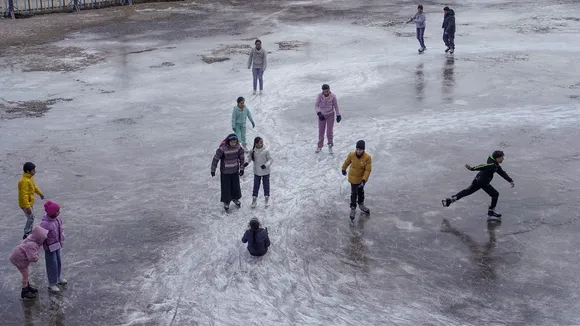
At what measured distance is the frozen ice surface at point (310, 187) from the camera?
8.47 meters

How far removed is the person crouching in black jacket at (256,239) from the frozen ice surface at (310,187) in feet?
0.65

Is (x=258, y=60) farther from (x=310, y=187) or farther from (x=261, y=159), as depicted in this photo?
(x=261, y=159)

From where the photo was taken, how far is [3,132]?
51.2 feet

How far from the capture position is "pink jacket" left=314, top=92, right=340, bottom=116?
13.3 meters

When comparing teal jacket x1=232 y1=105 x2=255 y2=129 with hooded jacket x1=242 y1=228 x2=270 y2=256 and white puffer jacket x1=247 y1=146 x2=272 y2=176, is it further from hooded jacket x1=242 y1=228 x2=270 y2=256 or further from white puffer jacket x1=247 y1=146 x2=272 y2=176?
hooded jacket x1=242 y1=228 x2=270 y2=256

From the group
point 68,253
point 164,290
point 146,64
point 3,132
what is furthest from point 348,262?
point 146,64

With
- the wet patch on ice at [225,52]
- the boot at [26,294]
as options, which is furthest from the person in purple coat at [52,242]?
the wet patch on ice at [225,52]

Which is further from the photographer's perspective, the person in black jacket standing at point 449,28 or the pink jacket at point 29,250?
the person in black jacket standing at point 449,28

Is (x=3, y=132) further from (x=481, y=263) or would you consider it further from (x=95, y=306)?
(x=481, y=263)

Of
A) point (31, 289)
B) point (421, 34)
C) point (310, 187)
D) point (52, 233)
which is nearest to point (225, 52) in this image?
point (421, 34)

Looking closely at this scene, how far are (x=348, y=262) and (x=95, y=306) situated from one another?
3.70 metres

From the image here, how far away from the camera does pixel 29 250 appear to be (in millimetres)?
8117

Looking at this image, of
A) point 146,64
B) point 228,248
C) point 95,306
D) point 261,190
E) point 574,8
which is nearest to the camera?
point 95,306

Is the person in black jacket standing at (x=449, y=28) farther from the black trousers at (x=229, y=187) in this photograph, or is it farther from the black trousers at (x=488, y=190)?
the black trousers at (x=229, y=187)
